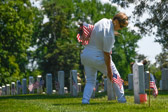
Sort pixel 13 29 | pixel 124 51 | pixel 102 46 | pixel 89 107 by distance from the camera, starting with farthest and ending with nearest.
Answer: pixel 124 51 → pixel 13 29 → pixel 102 46 → pixel 89 107

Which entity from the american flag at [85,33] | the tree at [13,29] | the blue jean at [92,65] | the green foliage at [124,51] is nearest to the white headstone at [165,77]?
the tree at [13,29]

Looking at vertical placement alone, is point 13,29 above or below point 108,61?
above

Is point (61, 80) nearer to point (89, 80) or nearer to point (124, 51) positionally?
point (89, 80)

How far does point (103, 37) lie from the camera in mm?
9172

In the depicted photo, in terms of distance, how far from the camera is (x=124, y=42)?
61.5 m

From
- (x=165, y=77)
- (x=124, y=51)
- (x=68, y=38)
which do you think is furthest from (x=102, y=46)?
(x=68, y=38)

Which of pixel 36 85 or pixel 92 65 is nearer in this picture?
pixel 92 65

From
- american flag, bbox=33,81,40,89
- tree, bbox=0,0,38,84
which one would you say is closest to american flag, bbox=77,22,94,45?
american flag, bbox=33,81,40,89

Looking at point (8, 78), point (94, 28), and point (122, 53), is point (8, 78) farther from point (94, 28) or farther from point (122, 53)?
point (94, 28)

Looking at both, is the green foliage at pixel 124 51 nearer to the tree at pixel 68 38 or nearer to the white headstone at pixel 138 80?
the tree at pixel 68 38

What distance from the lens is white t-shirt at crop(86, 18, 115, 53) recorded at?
9125 mm

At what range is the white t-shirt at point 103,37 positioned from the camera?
29.9ft

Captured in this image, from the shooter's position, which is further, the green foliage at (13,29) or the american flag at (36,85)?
the green foliage at (13,29)

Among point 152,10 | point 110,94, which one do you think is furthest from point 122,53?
point 110,94
